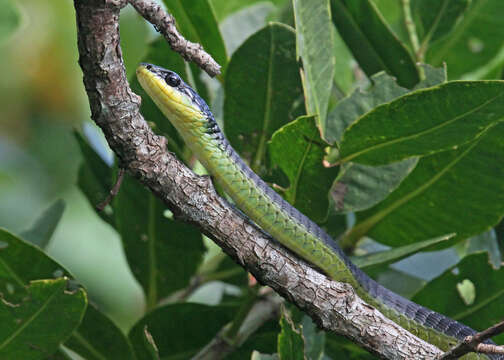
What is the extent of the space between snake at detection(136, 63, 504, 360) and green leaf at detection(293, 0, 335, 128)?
44 centimetres

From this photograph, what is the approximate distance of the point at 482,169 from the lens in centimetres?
323

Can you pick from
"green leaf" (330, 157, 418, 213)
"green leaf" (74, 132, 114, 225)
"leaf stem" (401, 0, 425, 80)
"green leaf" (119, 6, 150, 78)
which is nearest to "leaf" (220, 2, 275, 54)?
"green leaf" (119, 6, 150, 78)

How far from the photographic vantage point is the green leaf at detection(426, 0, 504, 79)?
410 centimetres

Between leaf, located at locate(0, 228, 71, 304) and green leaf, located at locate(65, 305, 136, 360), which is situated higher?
leaf, located at locate(0, 228, 71, 304)

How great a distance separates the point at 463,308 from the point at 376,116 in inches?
42.4

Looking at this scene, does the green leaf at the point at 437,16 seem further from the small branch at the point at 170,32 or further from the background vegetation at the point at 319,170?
the small branch at the point at 170,32

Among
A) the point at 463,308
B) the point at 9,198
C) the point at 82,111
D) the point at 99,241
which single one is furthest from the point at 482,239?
the point at 82,111

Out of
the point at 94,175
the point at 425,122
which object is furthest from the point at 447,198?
the point at 94,175

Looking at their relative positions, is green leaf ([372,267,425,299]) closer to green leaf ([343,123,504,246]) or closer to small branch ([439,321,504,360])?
green leaf ([343,123,504,246])

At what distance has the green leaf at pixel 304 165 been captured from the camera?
9.45 ft

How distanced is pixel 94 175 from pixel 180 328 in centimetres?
98

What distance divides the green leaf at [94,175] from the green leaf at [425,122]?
1356 mm

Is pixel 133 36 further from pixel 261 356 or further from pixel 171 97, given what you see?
pixel 261 356

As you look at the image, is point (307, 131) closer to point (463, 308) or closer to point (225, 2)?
point (463, 308)
